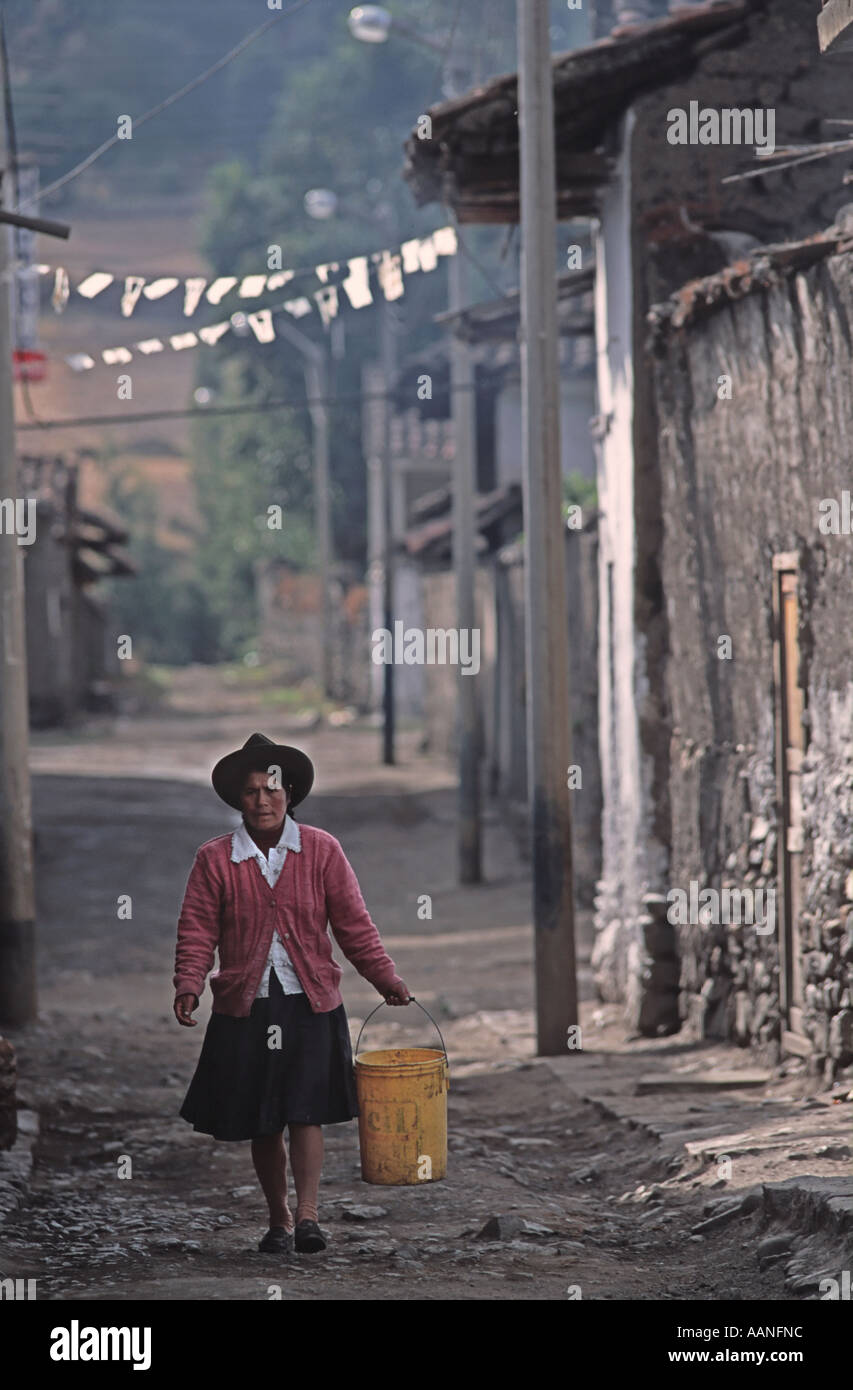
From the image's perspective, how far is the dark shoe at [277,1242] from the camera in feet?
19.0

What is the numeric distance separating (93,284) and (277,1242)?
6.73 metres

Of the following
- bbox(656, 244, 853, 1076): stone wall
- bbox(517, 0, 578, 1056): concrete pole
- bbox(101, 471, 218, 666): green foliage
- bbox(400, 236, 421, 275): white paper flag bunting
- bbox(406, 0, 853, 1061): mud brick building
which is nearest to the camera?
bbox(656, 244, 853, 1076): stone wall

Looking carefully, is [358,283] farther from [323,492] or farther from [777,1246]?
[323,492]

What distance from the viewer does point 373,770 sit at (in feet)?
87.0

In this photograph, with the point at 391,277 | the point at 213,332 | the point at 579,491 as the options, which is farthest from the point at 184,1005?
the point at 579,491

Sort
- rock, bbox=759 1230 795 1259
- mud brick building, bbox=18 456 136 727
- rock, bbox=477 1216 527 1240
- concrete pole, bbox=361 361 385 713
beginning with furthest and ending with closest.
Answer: concrete pole, bbox=361 361 385 713 < mud brick building, bbox=18 456 136 727 < rock, bbox=477 1216 527 1240 < rock, bbox=759 1230 795 1259

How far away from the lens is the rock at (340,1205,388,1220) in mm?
6465

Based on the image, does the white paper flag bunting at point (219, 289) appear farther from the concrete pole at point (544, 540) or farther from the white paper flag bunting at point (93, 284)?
the concrete pole at point (544, 540)

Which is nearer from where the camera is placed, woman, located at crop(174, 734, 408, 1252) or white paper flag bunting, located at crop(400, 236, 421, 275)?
woman, located at crop(174, 734, 408, 1252)

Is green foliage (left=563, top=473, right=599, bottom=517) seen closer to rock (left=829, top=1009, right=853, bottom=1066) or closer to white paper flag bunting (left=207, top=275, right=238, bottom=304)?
white paper flag bunting (left=207, top=275, right=238, bottom=304)

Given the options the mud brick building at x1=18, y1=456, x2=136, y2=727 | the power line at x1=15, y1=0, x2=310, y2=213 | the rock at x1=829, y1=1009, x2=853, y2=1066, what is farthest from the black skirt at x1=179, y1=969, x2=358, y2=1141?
the mud brick building at x1=18, y1=456, x2=136, y2=727

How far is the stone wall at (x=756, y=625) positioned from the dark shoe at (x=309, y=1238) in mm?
2648

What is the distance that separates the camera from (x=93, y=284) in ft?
35.9
